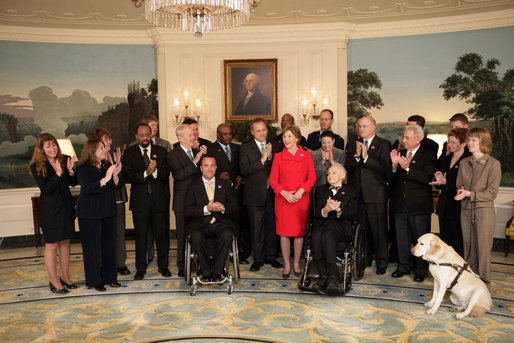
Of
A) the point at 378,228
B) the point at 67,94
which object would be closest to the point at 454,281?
the point at 378,228

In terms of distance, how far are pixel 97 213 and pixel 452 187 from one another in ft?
12.6

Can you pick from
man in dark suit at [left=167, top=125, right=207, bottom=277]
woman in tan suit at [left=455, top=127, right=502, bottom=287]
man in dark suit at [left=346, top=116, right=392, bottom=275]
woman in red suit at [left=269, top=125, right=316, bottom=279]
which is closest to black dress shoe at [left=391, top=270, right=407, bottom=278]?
man in dark suit at [left=346, top=116, right=392, bottom=275]

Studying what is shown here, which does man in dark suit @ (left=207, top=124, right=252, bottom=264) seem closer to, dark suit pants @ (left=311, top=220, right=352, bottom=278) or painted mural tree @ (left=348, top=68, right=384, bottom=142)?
dark suit pants @ (left=311, top=220, right=352, bottom=278)

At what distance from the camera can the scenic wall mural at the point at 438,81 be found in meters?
7.81

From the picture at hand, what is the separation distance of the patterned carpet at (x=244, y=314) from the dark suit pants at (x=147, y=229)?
9.6 inches

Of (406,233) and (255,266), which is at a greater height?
(406,233)

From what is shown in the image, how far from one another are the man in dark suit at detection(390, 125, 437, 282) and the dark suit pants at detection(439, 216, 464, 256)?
0.21 m

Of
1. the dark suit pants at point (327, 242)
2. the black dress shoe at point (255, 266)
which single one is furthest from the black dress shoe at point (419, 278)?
the black dress shoe at point (255, 266)

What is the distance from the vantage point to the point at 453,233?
5477 millimetres

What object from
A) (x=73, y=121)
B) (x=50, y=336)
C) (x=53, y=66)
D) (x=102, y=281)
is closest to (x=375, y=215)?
Answer: (x=102, y=281)

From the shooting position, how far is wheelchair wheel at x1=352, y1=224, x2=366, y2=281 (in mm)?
5117

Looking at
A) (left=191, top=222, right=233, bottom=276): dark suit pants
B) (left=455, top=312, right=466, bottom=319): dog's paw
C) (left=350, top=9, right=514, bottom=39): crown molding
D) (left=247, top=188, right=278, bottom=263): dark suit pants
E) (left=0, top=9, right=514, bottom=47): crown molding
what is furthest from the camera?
(left=0, top=9, right=514, bottom=47): crown molding

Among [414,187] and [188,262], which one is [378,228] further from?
[188,262]

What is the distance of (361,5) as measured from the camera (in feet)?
24.2
